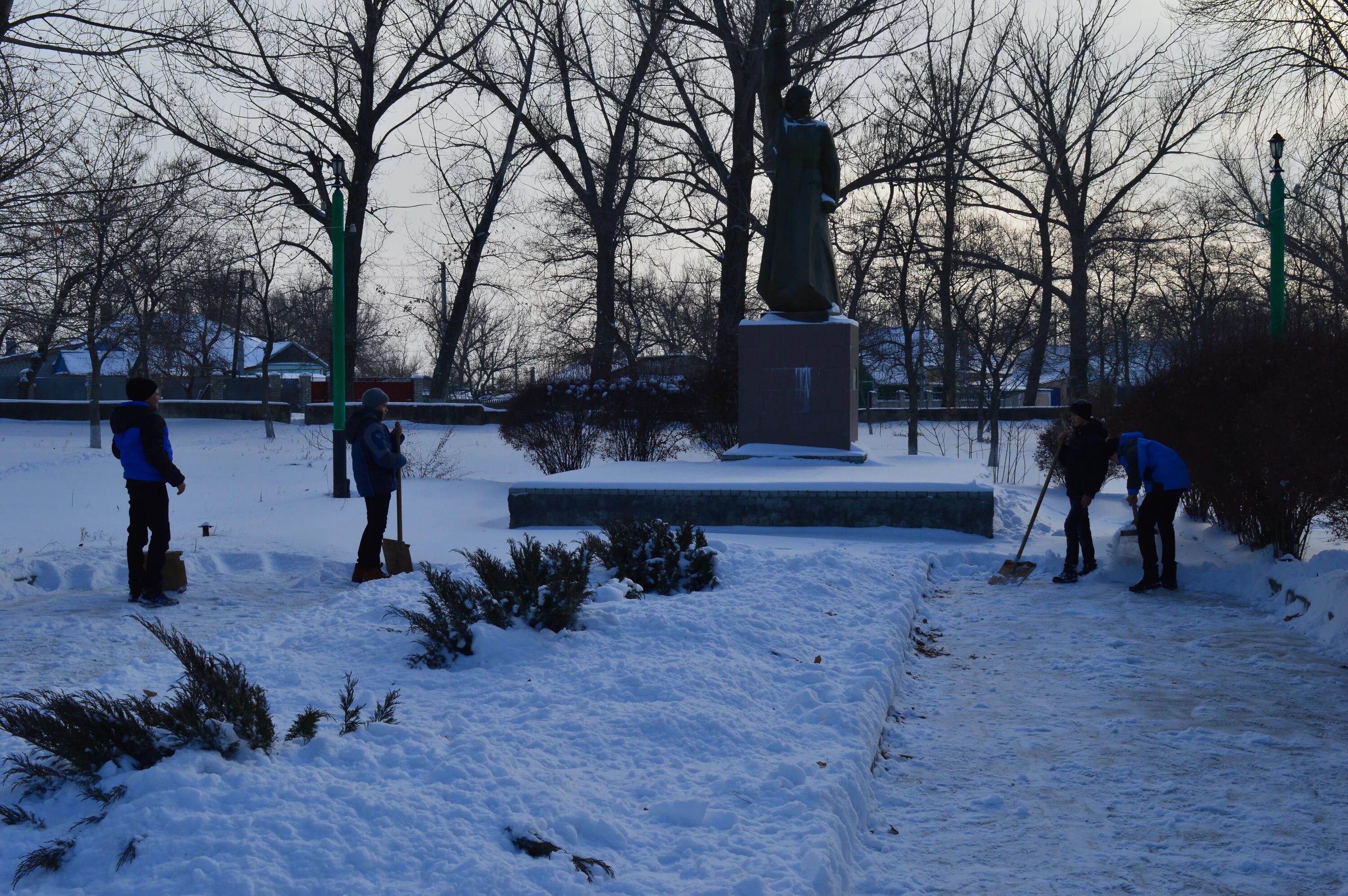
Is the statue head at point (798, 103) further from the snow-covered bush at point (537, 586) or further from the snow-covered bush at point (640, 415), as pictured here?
the snow-covered bush at point (537, 586)

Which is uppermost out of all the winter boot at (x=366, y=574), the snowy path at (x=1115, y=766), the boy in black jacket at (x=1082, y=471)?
the boy in black jacket at (x=1082, y=471)

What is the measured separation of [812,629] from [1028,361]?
48442 mm

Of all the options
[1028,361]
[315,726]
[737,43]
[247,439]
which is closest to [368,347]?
[1028,361]

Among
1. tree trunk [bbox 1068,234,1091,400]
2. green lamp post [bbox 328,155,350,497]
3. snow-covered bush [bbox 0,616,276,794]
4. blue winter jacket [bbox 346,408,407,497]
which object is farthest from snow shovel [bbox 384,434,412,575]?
tree trunk [bbox 1068,234,1091,400]

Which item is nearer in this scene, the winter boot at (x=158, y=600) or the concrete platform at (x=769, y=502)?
the winter boot at (x=158, y=600)

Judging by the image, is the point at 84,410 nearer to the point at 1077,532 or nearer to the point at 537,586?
the point at 1077,532

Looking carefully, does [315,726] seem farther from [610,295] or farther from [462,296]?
[462,296]

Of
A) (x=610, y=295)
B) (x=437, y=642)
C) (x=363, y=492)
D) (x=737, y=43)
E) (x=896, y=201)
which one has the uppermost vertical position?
(x=737, y=43)

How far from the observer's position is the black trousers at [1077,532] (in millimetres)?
9242

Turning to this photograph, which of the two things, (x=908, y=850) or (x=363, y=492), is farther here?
(x=363, y=492)

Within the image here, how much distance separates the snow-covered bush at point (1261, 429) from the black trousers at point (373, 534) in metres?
6.95

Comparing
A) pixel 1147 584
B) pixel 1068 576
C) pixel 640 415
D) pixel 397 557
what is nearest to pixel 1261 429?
pixel 1147 584

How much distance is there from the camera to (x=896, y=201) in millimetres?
27359

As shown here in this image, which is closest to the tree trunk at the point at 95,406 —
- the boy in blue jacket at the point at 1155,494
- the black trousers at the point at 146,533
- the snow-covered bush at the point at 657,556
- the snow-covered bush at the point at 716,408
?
the snow-covered bush at the point at 716,408
